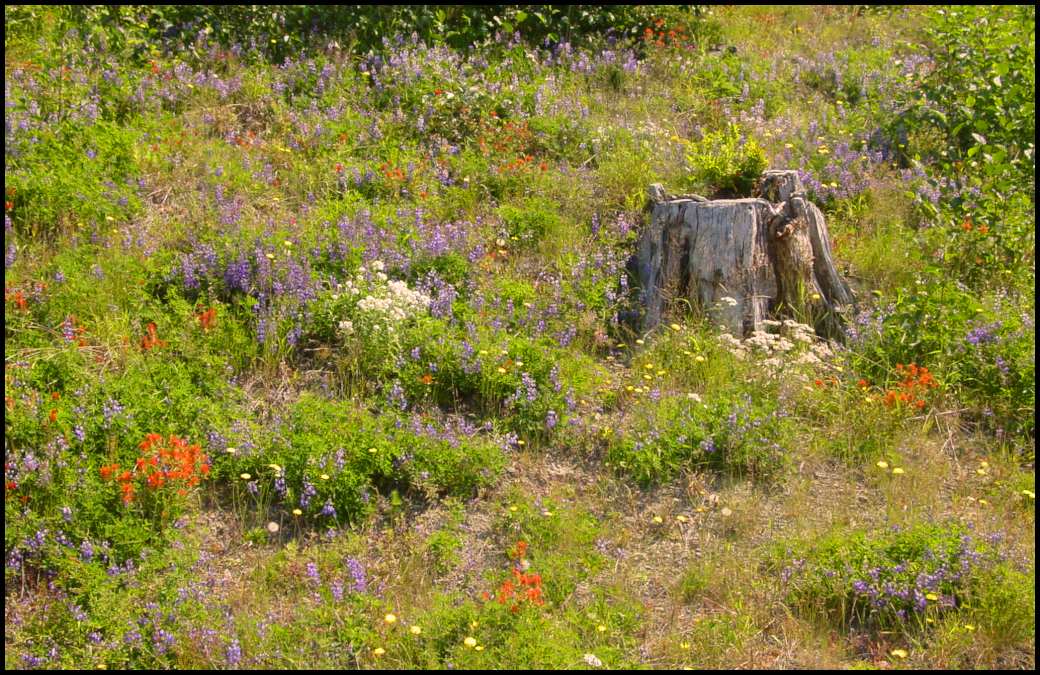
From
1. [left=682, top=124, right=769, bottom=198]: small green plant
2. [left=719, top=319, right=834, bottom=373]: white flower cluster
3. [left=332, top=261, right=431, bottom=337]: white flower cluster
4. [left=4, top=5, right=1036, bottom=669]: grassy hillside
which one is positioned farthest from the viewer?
[left=682, top=124, right=769, bottom=198]: small green plant

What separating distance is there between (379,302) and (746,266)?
2.49 meters

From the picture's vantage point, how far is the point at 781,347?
5.32 m

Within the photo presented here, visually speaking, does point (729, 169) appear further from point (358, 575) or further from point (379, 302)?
point (358, 575)

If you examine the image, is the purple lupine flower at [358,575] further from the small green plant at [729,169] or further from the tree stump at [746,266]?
the small green plant at [729,169]

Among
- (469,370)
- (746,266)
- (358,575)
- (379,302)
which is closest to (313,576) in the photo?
(358,575)

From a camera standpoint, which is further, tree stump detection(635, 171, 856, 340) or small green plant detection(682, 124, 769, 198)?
small green plant detection(682, 124, 769, 198)

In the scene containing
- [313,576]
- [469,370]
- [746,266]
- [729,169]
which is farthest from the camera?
[729,169]

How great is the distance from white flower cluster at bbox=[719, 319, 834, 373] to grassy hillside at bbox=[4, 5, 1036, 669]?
29 millimetres

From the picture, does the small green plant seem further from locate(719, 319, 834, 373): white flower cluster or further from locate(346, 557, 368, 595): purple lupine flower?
locate(346, 557, 368, 595): purple lupine flower

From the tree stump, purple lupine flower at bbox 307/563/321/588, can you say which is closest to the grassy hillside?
purple lupine flower at bbox 307/563/321/588

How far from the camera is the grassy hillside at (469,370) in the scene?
3738mm

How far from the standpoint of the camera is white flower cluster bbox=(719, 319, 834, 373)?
5.29 meters

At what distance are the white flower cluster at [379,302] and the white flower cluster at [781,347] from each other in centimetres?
198

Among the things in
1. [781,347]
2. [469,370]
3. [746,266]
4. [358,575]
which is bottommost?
[358,575]
